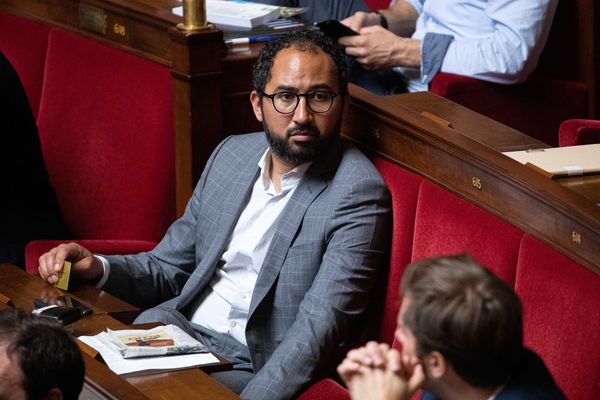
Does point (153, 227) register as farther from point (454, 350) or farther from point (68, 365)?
point (454, 350)

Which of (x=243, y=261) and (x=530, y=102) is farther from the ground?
(x=530, y=102)

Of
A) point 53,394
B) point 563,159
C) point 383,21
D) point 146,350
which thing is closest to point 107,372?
point 146,350

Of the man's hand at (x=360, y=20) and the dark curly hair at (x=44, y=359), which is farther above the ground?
the dark curly hair at (x=44, y=359)

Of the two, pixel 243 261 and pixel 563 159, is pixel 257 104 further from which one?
pixel 563 159

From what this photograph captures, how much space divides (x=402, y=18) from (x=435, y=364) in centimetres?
286

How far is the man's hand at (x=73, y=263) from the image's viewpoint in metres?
2.85

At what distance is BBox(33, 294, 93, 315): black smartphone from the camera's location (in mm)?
2662

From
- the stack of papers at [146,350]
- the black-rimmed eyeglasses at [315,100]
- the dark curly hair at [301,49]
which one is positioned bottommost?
the stack of papers at [146,350]

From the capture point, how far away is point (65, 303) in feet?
8.98

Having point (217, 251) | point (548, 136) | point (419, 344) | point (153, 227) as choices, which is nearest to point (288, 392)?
point (217, 251)

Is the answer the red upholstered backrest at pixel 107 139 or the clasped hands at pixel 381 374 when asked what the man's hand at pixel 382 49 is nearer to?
the red upholstered backrest at pixel 107 139

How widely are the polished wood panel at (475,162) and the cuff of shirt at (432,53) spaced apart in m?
0.68

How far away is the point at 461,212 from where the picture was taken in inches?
99.8

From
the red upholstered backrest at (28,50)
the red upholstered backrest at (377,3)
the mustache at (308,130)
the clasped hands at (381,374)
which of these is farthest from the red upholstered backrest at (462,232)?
the red upholstered backrest at (377,3)
